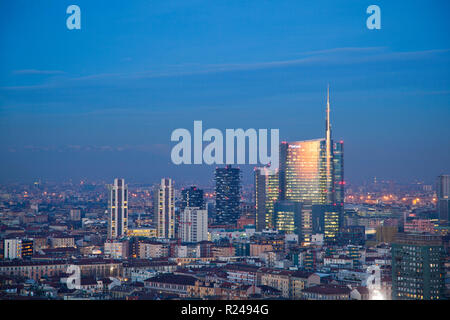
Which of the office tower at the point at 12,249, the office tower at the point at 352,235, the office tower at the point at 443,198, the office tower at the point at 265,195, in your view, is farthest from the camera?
the office tower at the point at 265,195

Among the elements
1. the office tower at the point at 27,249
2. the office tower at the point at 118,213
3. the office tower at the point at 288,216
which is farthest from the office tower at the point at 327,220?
the office tower at the point at 27,249

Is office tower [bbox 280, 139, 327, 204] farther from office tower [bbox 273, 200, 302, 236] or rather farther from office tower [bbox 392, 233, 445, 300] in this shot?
office tower [bbox 392, 233, 445, 300]

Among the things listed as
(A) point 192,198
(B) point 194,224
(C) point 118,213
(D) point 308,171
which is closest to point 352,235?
(B) point 194,224

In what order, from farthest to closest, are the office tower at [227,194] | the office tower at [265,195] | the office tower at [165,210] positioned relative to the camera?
the office tower at [265,195], the office tower at [227,194], the office tower at [165,210]

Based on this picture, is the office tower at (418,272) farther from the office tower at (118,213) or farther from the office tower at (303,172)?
the office tower at (303,172)
